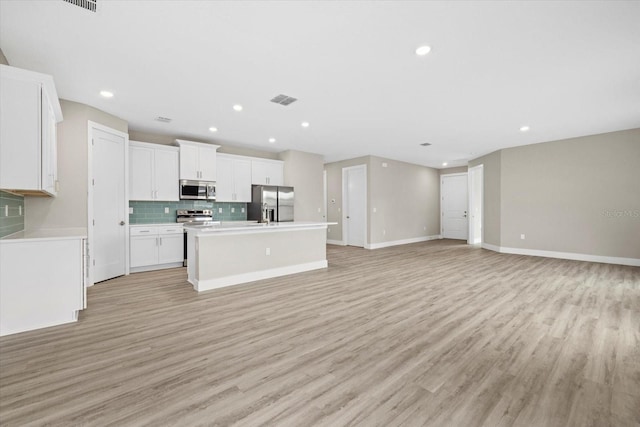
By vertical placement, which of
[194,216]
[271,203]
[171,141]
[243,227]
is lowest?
[243,227]

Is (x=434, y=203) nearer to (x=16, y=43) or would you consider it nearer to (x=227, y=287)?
(x=227, y=287)

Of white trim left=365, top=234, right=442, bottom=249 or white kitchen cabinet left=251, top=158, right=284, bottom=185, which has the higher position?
white kitchen cabinet left=251, top=158, right=284, bottom=185

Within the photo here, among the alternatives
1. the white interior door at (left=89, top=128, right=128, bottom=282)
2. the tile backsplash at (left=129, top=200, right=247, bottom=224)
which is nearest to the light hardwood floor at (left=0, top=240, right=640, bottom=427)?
the white interior door at (left=89, top=128, right=128, bottom=282)

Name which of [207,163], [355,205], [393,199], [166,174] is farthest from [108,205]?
[393,199]

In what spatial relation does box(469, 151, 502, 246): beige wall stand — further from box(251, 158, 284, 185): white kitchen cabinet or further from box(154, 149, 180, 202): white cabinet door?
box(154, 149, 180, 202): white cabinet door

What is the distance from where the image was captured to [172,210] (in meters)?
5.95

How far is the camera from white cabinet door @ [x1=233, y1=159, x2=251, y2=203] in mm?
6602

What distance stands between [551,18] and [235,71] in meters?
3.16

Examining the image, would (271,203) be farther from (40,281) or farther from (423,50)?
(423,50)

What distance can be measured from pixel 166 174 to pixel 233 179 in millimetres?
1448

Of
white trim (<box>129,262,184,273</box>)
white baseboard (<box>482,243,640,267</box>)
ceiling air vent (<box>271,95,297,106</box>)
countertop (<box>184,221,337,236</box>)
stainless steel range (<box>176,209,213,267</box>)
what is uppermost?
ceiling air vent (<box>271,95,297,106</box>)

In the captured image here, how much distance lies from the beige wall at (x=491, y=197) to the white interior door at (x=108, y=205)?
8.86 meters

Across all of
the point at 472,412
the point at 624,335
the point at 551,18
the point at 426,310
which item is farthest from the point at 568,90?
the point at 472,412

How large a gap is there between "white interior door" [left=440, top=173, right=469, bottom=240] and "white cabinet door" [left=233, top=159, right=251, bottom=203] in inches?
307
